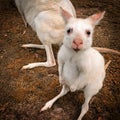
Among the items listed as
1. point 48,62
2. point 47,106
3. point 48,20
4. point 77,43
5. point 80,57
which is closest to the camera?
point 77,43

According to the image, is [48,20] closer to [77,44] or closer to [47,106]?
[47,106]

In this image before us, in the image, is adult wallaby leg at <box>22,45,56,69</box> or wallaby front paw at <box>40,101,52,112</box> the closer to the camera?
wallaby front paw at <box>40,101,52,112</box>

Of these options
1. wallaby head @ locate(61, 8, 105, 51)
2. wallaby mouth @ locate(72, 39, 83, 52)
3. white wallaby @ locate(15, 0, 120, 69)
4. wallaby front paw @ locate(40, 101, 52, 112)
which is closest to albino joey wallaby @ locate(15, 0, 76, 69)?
white wallaby @ locate(15, 0, 120, 69)

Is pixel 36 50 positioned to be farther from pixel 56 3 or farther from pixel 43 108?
pixel 43 108

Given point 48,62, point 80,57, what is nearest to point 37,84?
point 48,62

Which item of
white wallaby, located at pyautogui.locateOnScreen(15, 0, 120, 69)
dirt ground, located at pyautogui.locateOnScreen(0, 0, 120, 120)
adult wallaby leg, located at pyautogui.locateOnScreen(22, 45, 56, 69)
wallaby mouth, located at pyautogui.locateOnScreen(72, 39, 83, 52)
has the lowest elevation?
dirt ground, located at pyautogui.locateOnScreen(0, 0, 120, 120)

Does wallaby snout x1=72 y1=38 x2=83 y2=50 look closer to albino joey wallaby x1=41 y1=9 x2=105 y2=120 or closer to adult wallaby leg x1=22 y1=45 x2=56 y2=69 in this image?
albino joey wallaby x1=41 y1=9 x2=105 y2=120

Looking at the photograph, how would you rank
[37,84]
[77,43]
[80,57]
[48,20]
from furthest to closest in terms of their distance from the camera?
[37,84] < [48,20] < [80,57] < [77,43]
